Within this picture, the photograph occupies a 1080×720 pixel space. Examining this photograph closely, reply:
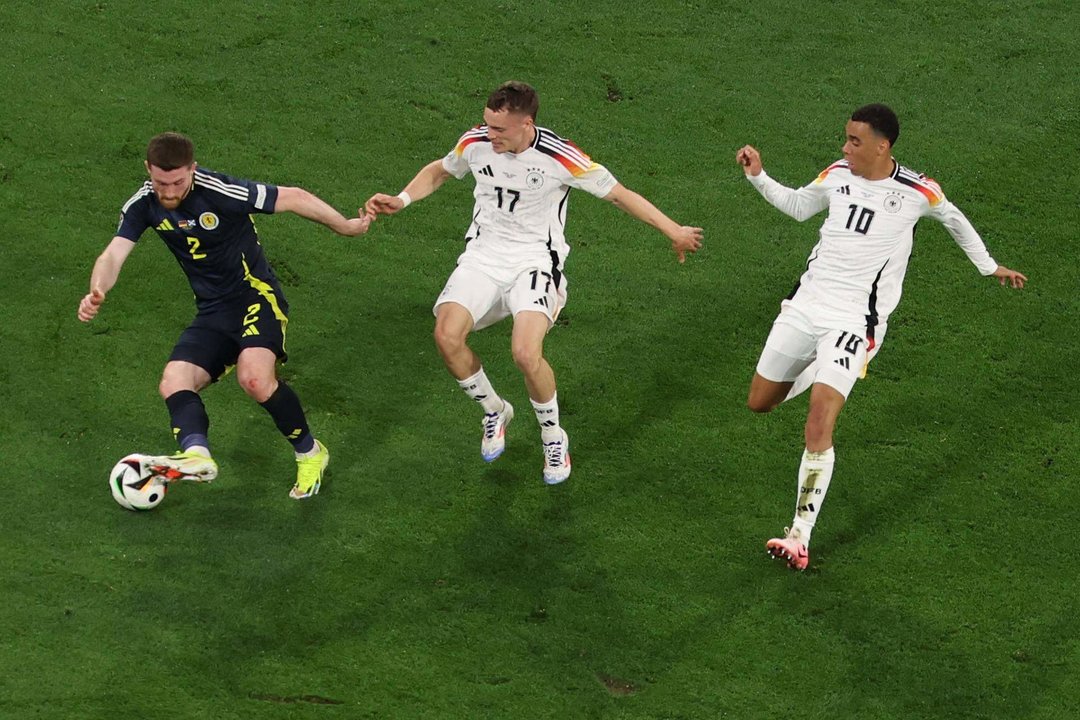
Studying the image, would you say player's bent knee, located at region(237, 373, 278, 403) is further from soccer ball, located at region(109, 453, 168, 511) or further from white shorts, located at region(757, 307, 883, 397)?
white shorts, located at region(757, 307, 883, 397)

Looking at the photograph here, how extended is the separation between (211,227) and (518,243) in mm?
1742

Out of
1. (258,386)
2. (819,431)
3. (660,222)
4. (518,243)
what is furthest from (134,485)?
(819,431)

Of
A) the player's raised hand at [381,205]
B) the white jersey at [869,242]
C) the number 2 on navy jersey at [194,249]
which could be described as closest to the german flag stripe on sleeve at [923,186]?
the white jersey at [869,242]

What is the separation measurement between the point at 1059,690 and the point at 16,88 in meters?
8.66

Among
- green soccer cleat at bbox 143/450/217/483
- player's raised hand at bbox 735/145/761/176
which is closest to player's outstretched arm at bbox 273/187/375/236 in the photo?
green soccer cleat at bbox 143/450/217/483

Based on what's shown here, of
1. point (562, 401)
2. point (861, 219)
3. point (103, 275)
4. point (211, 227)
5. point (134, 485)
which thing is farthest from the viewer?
point (562, 401)

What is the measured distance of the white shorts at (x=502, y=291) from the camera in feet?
26.9

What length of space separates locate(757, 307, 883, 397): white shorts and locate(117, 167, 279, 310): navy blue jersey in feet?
9.33

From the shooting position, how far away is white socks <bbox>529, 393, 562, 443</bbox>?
8141 mm

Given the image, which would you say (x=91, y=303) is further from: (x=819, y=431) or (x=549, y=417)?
(x=819, y=431)

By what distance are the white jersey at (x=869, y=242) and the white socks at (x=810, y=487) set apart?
0.75 metres

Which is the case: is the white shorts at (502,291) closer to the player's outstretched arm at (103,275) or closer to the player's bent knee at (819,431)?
the player's bent knee at (819,431)

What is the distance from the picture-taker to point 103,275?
7.39 m

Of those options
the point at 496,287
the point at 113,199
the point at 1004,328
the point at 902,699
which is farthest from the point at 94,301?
the point at 1004,328
